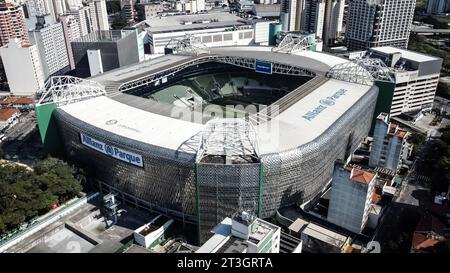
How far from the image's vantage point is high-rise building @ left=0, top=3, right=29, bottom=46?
118 metres

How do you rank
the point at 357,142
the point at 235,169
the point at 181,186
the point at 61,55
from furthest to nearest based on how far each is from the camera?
the point at 61,55 < the point at 357,142 < the point at 181,186 < the point at 235,169

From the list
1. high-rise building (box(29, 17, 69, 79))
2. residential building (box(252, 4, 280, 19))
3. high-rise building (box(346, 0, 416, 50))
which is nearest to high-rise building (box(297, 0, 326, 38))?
high-rise building (box(346, 0, 416, 50))

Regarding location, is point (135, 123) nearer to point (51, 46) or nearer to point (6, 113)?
point (6, 113)

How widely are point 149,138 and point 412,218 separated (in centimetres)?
4139

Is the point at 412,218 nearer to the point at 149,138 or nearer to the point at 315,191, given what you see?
the point at 315,191

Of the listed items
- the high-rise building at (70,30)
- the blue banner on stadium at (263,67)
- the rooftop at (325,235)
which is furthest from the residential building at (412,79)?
the high-rise building at (70,30)

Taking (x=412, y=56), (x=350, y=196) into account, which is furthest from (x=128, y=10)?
(x=350, y=196)

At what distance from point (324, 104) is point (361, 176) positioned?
22.0 m

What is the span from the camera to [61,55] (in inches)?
4806

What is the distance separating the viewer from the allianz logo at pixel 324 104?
6253cm

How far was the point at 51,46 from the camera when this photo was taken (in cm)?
11644

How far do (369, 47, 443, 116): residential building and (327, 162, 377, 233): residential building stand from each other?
4284cm
